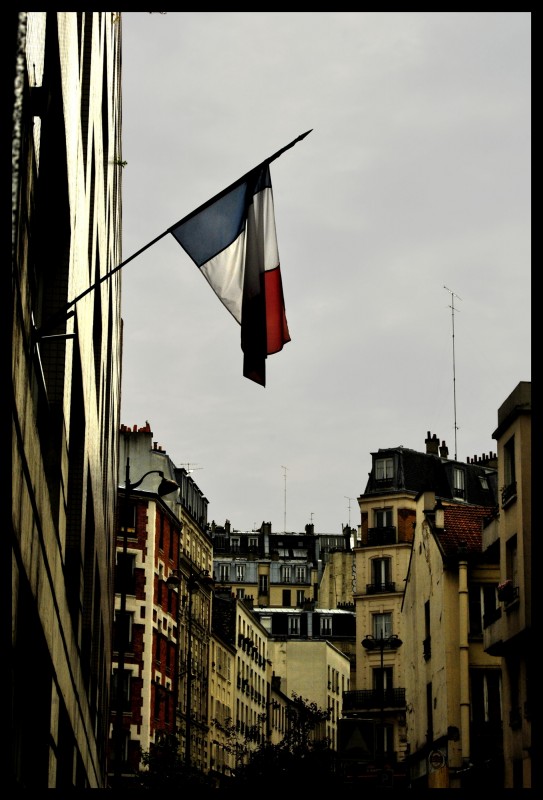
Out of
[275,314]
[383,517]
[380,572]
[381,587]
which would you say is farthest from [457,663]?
[383,517]

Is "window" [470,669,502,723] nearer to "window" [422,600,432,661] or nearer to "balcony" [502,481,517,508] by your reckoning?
"window" [422,600,432,661]

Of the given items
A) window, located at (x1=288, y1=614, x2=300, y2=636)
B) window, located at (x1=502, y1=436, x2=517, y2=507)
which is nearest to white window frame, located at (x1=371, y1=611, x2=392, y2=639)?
window, located at (x1=502, y1=436, x2=517, y2=507)

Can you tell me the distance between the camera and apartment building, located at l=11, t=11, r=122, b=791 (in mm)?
10195

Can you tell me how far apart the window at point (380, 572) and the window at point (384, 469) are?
5341 millimetres

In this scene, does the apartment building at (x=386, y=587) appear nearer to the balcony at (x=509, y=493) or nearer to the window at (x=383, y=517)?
the window at (x=383, y=517)

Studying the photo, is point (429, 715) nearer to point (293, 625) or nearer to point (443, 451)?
point (443, 451)

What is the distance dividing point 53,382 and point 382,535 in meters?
71.0

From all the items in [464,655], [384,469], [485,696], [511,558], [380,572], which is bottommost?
[485,696]

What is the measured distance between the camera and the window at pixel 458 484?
9231cm

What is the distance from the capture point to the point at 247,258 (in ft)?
47.1

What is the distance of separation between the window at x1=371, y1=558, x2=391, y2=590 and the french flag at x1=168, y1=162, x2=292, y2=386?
70059mm

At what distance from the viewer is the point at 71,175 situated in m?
14.5

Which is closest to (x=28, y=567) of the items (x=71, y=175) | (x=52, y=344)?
(x=52, y=344)
